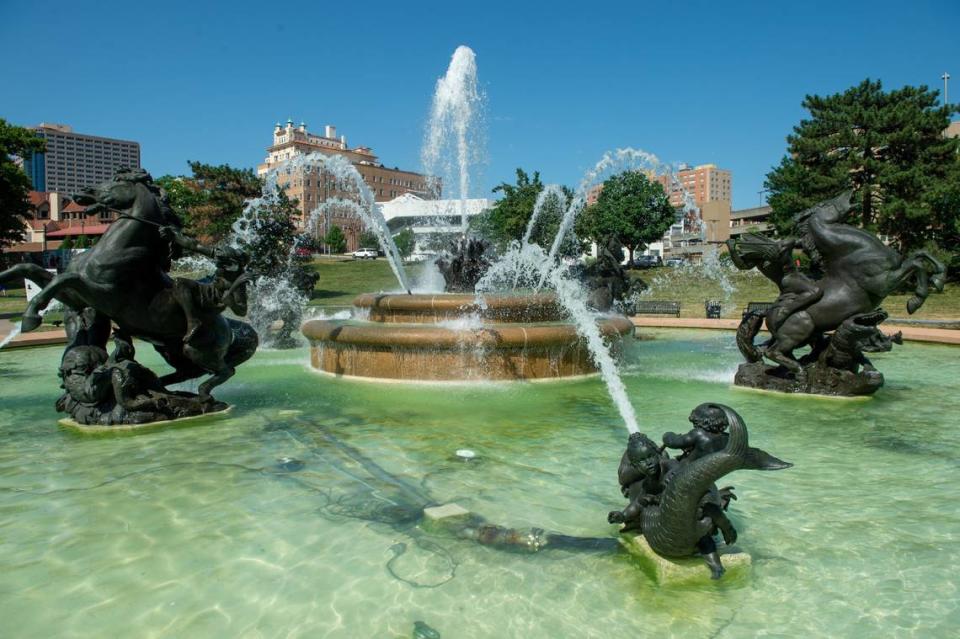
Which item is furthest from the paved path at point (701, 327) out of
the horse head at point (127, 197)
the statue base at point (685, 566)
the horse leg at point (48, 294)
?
the statue base at point (685, 566)

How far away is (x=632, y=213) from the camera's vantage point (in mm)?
62219

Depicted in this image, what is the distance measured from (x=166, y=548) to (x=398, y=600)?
1.57 m

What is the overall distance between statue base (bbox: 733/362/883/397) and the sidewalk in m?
7.68

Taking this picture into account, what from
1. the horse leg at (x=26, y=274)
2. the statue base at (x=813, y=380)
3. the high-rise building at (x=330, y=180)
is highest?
the high-rise building at (x=330, y=180)

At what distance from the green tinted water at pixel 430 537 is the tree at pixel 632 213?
5543 centimetres

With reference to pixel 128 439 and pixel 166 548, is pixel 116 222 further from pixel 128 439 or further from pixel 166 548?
pixel 166 548

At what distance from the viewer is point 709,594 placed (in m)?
3.50

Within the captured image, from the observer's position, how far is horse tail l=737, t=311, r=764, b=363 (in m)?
9.54

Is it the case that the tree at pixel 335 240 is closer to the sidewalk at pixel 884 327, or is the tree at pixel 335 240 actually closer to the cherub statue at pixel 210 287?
the sidewalk at pixel 884 327

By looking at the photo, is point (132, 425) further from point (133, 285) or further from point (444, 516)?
point (444, 516)

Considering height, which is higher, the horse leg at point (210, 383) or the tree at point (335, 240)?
the tree at point (335, 240)

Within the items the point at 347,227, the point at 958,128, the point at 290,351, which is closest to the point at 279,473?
the point at 290,351

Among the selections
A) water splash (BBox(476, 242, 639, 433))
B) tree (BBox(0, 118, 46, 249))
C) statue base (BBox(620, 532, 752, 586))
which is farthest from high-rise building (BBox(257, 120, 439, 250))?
statue base (BBox(620, 532, 752, 586))

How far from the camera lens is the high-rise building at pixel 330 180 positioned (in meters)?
97.1
